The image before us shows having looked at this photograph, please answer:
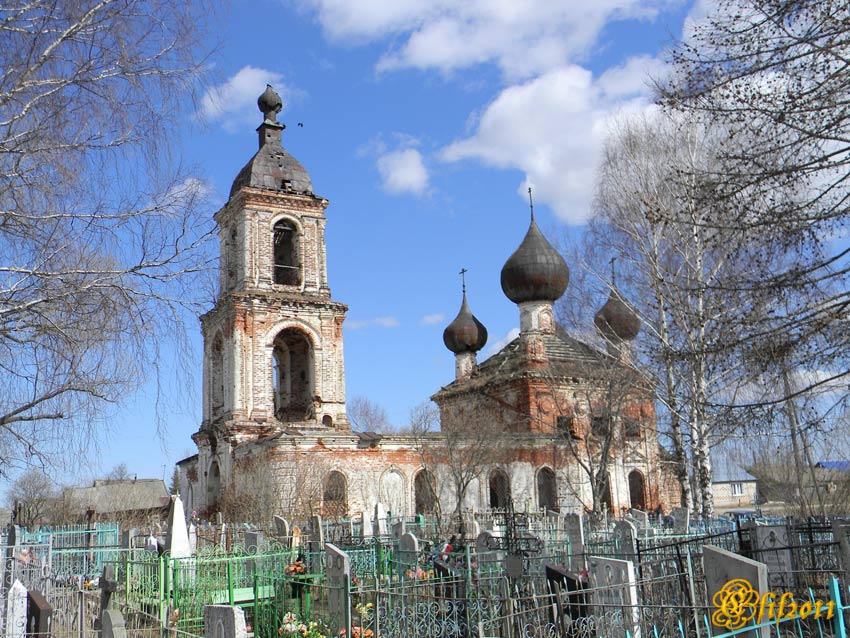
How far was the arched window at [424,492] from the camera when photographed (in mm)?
31686

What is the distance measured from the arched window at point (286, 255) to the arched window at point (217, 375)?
3.43 meters

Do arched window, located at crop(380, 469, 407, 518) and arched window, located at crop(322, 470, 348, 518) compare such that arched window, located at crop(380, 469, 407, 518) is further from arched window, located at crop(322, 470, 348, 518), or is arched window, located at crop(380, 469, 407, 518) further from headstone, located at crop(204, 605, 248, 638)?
headstone, located at crop(204, 605, 248, 638)

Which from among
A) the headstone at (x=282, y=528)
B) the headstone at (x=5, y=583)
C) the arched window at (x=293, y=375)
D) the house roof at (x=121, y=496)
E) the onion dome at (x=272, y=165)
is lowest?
the headstone at (x=5, y=583)

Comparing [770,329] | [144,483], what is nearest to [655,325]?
[770,329]

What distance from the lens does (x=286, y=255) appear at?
112 ft

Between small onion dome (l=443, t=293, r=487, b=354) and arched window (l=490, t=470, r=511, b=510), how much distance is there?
313 inches

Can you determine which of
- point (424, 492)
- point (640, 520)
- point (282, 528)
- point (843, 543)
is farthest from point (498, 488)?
point (843, 543)

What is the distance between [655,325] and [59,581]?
1459 centimetres

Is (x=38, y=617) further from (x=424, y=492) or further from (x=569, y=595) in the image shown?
(x=424, y=492)

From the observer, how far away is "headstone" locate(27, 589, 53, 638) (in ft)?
25.0

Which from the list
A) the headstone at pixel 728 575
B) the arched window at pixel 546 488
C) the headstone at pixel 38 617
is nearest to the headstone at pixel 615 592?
the headstone at pixel 728 575

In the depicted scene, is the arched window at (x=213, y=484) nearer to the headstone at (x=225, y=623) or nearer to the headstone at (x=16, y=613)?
the headstone at (x=16, y=613)

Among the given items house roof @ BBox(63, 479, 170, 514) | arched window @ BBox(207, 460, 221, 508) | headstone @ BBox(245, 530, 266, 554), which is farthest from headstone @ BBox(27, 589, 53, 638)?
house roof @ BBox(63, 479, 170, 514)

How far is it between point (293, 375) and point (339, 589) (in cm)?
2562
